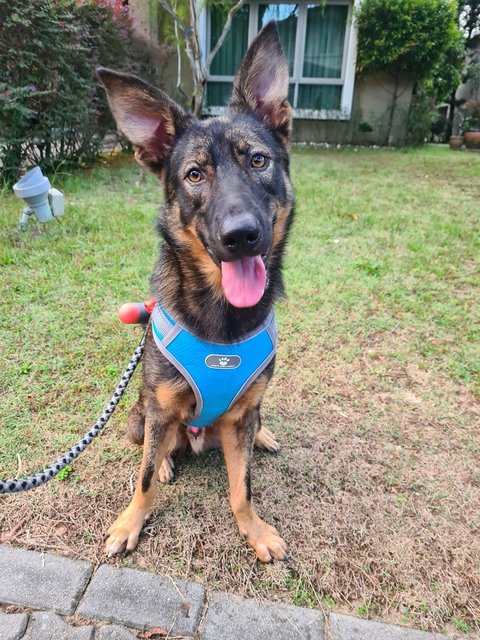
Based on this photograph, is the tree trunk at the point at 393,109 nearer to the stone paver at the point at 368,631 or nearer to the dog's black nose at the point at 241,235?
the dog's black nose at the point at 241,235

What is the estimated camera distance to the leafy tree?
1325 centimetres

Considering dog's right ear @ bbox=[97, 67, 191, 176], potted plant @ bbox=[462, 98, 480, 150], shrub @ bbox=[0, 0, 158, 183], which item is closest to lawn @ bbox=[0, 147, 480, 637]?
dog's right ear @ bbox=[97, 67, 191, 176]

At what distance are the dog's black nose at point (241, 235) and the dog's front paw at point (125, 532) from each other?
145cm

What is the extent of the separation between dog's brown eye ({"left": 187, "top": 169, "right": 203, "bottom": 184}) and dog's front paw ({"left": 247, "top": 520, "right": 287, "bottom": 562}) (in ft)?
5.91

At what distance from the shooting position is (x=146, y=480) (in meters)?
2.25

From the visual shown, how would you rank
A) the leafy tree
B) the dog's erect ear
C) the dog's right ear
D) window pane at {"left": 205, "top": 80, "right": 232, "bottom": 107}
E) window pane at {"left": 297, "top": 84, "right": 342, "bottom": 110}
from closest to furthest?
the dog's right ear < the dog's erect ear < the leafy tree < window pane at {"left": 297, "top": 84, "right": 342, "bottom": 110} < window pane at {"left": 205, "top": 80, "right": 232, "bottom": 107}

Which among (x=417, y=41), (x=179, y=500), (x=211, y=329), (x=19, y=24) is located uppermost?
A: (x=417, y=41)

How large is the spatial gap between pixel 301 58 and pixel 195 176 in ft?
51.9

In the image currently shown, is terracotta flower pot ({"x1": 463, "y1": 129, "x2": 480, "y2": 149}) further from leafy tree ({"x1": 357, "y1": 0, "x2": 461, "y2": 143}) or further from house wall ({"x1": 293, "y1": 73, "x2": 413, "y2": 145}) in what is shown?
leafy tree ({"x1": 357, "y1": 0, "x2": 461, "y2": 143})

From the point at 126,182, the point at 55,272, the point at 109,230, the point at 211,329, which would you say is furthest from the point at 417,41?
the point at 211,329

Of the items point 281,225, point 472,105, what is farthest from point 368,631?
point 472,105

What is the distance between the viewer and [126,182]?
8844mm

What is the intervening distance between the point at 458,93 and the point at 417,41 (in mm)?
8017

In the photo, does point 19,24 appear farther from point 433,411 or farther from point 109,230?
point 433,411
